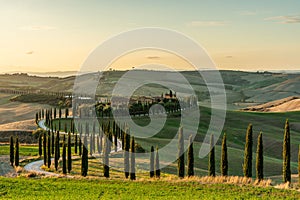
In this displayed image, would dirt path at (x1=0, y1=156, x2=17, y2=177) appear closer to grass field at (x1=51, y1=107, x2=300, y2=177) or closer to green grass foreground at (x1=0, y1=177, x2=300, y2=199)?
green grass foreground at (x1=0, y1=177, x2=300, y2=199)

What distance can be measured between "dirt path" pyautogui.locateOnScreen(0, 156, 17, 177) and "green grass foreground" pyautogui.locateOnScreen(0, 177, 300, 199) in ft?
49.5

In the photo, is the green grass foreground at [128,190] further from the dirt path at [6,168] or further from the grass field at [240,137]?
the grass field at [240,137]

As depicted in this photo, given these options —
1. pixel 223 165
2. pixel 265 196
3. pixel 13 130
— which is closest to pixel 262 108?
pixel 13 130

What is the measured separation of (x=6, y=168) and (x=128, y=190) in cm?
3132

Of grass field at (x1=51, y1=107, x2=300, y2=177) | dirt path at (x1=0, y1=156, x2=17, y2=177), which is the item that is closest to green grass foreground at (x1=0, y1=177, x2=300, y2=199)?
dirt path at (x1=0, y1=156, x2=17, y2=177)

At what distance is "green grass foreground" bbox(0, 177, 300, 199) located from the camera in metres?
30.8

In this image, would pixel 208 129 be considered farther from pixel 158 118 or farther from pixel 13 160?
pixel 13 160

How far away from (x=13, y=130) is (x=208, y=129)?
51.7m

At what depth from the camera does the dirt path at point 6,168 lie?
51.5m

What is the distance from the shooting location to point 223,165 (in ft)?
144

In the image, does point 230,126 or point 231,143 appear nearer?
point 231,143

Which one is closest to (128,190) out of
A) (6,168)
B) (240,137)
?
(6,168)

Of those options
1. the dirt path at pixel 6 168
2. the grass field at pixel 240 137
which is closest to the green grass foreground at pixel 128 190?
the dirt path at pixel 6 168

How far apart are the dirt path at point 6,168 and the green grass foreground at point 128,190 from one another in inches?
594
